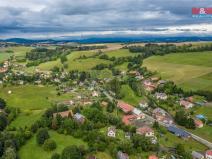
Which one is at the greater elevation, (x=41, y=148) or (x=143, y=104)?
→ (x=41, y=148)

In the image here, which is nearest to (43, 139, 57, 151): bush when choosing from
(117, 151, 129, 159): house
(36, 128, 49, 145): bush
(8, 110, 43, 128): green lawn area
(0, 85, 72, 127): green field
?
(36, 128, 49, 145): bush

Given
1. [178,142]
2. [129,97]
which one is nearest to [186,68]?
[129,97]

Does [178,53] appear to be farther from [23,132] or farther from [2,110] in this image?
[23,132]

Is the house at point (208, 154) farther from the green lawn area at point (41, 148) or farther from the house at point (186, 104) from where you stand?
the house at point (186, 104)

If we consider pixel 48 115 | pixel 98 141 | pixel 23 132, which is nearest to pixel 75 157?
pixel 98 141

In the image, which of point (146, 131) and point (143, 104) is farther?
point (143, 104)

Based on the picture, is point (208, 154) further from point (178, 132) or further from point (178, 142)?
Answer: point (178, 132)
